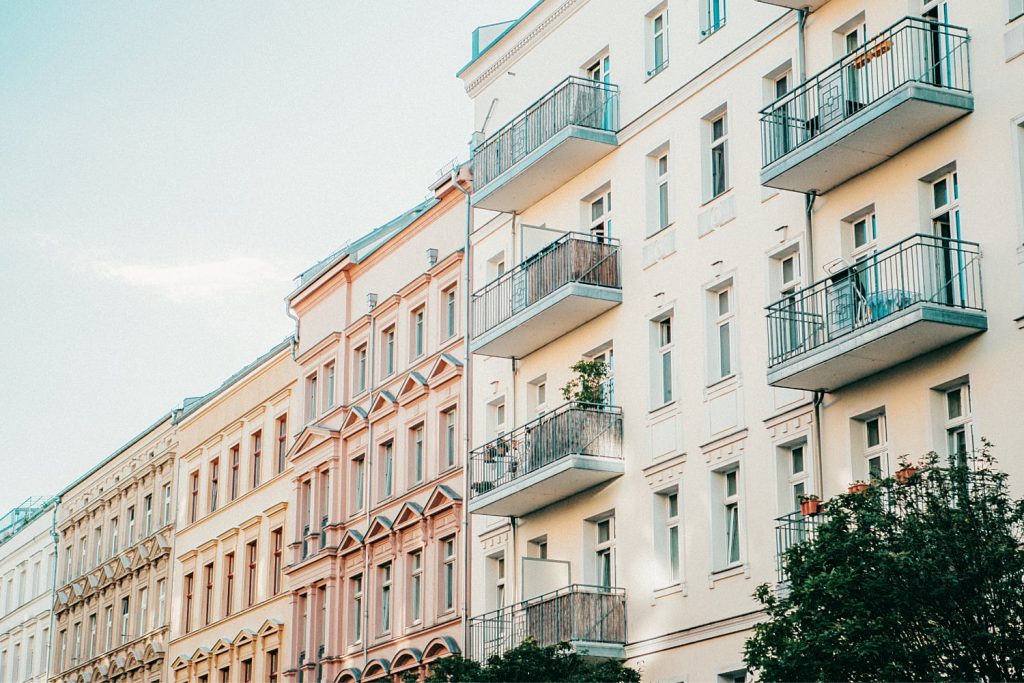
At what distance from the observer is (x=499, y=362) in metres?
38.6

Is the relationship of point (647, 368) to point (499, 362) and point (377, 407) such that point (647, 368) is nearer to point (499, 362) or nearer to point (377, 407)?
point (499, 362)

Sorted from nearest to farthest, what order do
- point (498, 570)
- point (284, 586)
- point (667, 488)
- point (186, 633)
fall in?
point (667, 488), point (498, 570), point (284, 586), point (186, 633)

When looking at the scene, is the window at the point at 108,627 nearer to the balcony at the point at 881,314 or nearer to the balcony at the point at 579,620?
the balcony at the point at 579,620

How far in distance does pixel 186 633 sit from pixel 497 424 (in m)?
20.5

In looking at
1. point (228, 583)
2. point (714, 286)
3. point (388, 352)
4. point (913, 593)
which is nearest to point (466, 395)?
point (388, 352)

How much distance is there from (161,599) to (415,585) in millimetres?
18753

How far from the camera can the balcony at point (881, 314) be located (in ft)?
81.4

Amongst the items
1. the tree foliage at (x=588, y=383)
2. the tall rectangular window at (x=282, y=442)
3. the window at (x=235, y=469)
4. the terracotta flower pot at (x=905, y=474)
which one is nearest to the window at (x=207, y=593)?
the window at (x=235, y=469)

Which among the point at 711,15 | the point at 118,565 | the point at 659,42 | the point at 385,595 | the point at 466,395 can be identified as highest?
the point at 659,42

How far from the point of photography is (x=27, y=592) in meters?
73.4

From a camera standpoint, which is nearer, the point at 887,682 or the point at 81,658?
the point at 887,682

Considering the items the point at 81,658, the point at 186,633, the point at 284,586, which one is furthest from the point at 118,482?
the point at 284,586

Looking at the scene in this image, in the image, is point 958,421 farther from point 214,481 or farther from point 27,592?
point 27,592

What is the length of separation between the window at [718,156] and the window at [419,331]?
1255 centimetres
